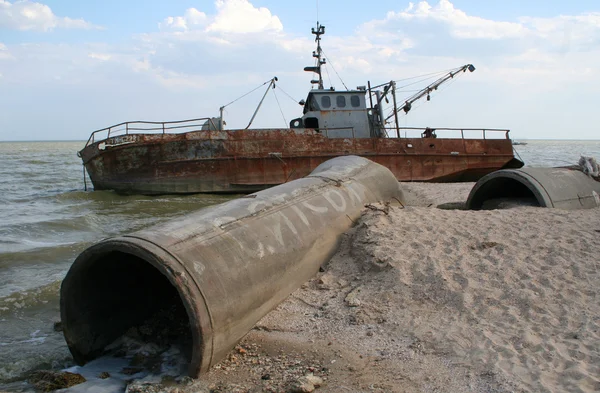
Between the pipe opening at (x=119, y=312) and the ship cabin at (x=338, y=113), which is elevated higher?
the ship cabin at (x=338, y=113)

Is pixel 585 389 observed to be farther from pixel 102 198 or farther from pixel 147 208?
pixel 102 198

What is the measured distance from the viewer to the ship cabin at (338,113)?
17406 mm

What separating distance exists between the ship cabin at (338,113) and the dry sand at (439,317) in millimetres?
12009

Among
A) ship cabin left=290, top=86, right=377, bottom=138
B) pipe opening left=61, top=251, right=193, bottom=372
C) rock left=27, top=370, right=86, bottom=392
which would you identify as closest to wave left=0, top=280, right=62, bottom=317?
pipe opening left=61, top=251, right=193, bottom=372

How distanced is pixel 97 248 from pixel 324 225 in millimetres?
2372

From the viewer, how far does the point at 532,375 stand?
2934 mm

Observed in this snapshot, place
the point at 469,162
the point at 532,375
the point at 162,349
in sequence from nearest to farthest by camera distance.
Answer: the point at 532,375 → the point at 162,349 → the point at 469,162

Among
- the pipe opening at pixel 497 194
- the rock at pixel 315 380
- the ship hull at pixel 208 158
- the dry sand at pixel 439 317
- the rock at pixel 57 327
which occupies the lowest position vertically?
the rock at pixel 57 327

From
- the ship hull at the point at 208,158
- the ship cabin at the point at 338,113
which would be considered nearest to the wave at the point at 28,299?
the ship hull at the point at 208,158

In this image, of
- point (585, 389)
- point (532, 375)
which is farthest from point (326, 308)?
point (585, 389)

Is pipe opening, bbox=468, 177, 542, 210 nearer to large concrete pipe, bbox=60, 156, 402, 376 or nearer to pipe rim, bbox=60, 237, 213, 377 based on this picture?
large concrete pipe, bbox=60, 156, 402, 376

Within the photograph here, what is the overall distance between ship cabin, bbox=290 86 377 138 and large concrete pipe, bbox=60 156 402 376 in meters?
12.3

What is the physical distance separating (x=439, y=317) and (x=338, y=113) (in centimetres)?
1432

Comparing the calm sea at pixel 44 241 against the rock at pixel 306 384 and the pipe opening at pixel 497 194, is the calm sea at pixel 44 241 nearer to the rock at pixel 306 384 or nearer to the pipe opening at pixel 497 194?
the rock at pixel 306 384
